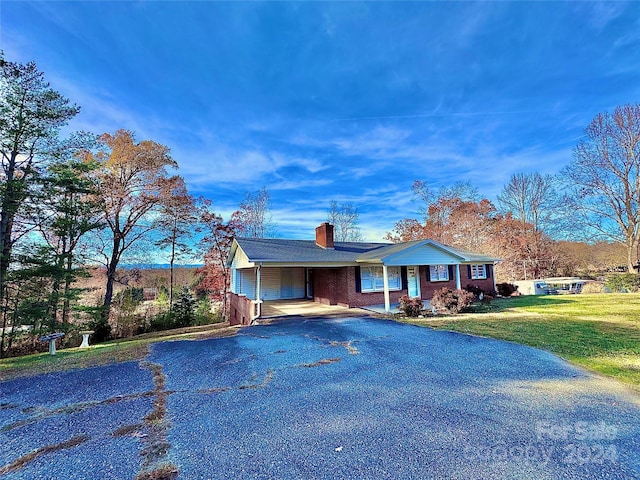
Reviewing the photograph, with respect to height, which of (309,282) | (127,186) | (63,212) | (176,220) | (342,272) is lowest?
(309,282)

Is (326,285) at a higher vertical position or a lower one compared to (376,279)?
lower

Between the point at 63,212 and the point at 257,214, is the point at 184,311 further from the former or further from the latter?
the point at 257,214

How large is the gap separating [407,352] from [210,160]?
14739 mm

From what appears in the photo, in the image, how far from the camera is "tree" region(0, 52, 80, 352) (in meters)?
9.08

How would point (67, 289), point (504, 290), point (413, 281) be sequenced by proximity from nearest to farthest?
point (67, 289), point (413, 281), point (504, 290)

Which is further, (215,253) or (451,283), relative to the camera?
(215,253)

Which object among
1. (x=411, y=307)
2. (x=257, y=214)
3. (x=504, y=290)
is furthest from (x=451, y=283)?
(x=257, y=214)

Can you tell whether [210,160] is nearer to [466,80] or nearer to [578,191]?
[466,80]

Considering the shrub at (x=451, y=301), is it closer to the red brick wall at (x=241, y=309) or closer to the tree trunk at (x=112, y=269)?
the red brick wall at (x=241, y=309)

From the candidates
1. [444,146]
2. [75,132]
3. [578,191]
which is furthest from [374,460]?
Result: [578,191]

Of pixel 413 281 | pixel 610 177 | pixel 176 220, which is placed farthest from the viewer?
pixel 176 220

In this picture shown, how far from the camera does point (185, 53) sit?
32.8 ft

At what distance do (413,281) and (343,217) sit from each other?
16.2m

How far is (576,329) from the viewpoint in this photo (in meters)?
A: 8.25
